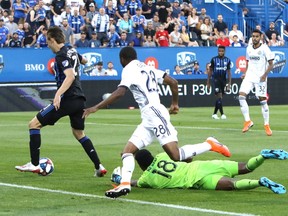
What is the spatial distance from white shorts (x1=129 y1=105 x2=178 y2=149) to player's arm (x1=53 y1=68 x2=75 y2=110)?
170 centimetres

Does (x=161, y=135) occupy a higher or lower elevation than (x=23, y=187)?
higher

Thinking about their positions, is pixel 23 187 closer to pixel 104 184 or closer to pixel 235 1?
pixel 104 184

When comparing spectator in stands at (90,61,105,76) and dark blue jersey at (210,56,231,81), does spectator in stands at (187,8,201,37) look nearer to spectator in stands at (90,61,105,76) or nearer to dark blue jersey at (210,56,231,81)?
spectator in stands at (90,61,105,76)

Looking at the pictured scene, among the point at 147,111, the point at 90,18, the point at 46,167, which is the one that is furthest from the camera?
the point at 90,18

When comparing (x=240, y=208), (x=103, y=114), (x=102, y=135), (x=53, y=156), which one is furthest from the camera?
(x=103, y=114)

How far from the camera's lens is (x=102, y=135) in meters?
22.9

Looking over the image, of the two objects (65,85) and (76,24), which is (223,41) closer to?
(76,24)


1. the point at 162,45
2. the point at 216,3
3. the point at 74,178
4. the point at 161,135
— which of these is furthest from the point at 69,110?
the point at 216,3

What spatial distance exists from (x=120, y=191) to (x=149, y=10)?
3009cm

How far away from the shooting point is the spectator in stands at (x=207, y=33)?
4119 centimetres

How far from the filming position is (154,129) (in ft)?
39.5

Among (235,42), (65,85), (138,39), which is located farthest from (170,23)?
(65,85)

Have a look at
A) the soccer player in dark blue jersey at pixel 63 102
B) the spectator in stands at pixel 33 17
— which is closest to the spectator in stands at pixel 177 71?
the spectator in stands at pixel 33 17

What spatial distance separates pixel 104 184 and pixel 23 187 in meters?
1.13
